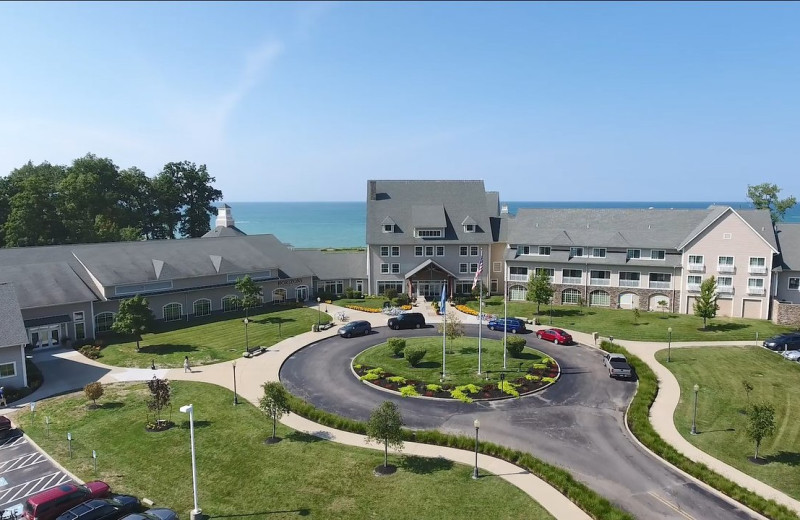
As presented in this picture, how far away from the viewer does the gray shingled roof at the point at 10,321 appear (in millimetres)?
36625

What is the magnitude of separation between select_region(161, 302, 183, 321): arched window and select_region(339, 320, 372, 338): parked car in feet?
63.1

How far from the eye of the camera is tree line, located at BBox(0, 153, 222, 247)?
68438 mm

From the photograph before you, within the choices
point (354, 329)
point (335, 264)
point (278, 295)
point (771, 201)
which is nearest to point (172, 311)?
point (278, 295)

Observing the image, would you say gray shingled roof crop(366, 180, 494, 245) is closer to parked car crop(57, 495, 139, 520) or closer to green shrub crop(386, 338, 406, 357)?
green shrub crop(386, 338, 406, 357)

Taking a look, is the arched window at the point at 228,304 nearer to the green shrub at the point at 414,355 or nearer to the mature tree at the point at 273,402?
the green shrub at the point at 414,355

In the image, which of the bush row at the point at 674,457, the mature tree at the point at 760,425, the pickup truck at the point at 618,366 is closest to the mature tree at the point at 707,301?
the pickup truck at the point at 618,366

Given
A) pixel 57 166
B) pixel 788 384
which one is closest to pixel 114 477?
pixel 788 384

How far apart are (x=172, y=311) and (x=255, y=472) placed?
35750mm

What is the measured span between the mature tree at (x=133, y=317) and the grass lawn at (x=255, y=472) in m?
13.2

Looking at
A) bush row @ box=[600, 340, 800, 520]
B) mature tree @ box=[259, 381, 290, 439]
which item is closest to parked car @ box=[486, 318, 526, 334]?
bush row @ box=[600, 340, 800, 520]

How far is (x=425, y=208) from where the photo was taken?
70875mm

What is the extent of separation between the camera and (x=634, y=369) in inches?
1608

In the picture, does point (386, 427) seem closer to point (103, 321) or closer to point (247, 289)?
point (247, 289)

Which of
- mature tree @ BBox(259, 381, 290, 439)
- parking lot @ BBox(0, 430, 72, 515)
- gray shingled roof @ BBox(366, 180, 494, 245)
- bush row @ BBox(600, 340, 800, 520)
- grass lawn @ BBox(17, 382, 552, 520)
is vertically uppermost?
gray shingled roof @ BBox(366, 180, 494, 245)
